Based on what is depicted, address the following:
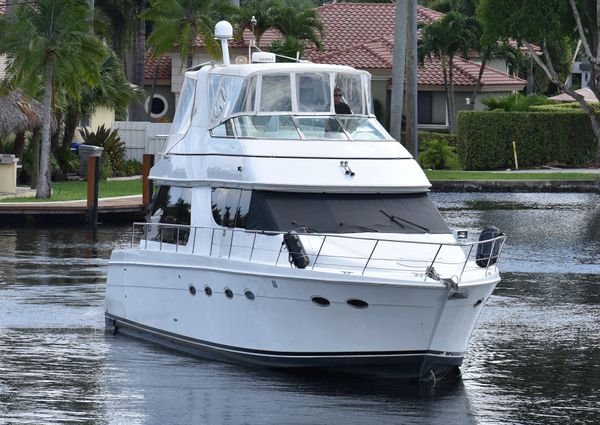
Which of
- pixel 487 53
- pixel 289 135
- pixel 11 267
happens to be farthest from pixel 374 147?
pixel 487 53

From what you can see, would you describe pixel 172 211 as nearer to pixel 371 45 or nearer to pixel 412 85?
pixel 412 85

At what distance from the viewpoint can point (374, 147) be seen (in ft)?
59.0

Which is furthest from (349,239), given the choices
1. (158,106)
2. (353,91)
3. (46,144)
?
(158,106)

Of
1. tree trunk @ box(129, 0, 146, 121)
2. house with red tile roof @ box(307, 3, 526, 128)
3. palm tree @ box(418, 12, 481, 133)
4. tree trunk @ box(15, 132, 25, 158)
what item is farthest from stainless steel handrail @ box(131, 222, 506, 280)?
house with red tile roof @ box(307, 3, 526, 128)

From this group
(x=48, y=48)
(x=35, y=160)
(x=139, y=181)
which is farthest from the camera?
(x=139, y=181)

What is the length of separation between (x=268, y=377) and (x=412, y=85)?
3283cm

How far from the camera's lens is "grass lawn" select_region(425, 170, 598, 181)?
1929 inches

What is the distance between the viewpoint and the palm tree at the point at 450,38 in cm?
5975

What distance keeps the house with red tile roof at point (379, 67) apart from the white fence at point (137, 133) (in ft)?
30.3

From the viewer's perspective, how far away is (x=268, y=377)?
16.8 m

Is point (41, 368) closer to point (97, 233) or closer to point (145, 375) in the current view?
point (145, 375)

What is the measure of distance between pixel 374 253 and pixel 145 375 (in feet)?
10.4

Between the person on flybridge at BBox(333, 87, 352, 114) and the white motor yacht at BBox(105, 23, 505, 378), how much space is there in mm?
59

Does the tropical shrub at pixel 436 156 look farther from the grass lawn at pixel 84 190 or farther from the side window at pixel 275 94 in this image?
the side window at pixel 275 94
